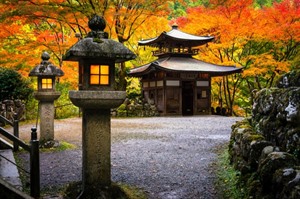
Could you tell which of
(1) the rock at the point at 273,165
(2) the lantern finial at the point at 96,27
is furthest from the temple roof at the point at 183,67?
(1) the rock at the point at 273,165

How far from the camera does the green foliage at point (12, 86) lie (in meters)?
17.7

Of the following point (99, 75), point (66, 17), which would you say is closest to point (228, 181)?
point (99, 75)

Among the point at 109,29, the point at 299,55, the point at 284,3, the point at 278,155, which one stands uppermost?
the point at 284,3

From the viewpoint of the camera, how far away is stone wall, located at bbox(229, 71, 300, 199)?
12.8 feet

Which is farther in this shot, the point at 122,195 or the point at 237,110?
the point at 237,110

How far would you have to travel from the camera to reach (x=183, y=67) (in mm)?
23094

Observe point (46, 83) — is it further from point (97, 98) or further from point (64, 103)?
point (64, 103)

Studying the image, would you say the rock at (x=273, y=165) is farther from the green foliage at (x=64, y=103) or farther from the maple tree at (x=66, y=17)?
the green foliage at (x=64, y=103)

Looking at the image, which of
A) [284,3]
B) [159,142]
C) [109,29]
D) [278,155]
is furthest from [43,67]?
[284,3]

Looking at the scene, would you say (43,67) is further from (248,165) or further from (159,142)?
(248,165)

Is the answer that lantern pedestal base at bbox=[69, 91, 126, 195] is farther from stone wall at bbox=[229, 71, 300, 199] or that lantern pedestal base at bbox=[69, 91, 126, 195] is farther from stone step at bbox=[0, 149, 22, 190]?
stone wall at bbox=[229, 71, 300, 199]

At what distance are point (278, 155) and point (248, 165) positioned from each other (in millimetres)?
1255

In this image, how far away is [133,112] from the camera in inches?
926

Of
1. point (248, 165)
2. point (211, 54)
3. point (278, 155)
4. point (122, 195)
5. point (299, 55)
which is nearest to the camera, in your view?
point (278, 155)
